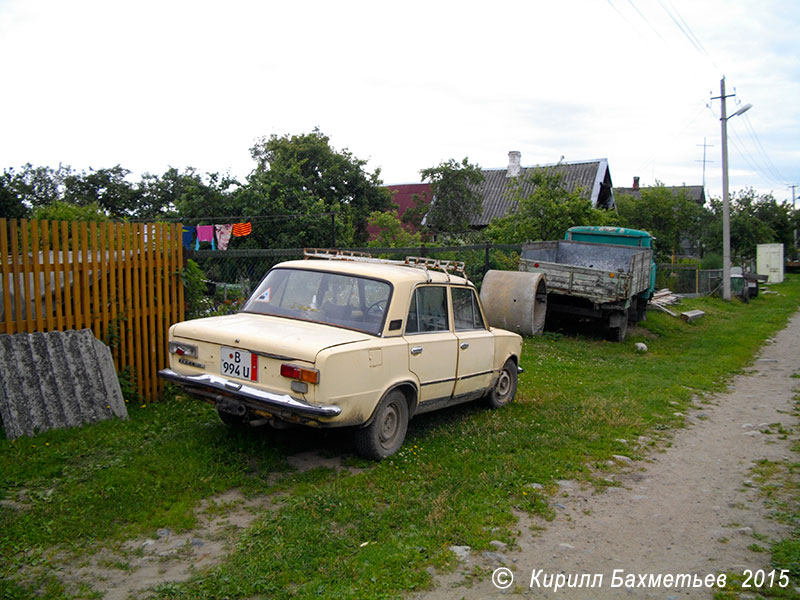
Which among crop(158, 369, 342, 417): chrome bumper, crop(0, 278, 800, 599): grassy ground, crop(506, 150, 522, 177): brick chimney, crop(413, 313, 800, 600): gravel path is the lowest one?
crop(413, 313, 800, 600): gravel path

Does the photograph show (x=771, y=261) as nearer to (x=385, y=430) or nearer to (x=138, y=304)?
(x=385, y=430)

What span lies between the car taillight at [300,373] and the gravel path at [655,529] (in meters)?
1.57

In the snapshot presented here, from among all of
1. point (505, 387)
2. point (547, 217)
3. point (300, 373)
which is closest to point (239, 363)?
point (300, 373)

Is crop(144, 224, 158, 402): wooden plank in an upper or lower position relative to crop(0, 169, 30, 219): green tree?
lower

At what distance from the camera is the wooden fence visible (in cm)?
607

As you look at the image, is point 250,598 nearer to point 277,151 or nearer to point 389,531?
point 389,531

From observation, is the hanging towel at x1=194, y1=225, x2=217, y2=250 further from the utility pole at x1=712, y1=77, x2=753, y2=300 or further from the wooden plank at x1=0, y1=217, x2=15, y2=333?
the utility pole at x1=712, y1=77, x2=753, y2=300

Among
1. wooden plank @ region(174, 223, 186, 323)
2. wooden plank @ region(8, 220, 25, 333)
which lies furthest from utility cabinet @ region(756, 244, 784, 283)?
wooden plank @ region(8, 220, 25, 333)

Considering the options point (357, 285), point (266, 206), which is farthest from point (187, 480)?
point (266, 206)

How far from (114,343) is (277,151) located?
66.5ft

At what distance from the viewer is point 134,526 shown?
421 cm

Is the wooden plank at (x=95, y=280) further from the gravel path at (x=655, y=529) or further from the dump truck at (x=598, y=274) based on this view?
the dump truck at (x=598, y=274)

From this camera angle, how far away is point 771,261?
45156mm

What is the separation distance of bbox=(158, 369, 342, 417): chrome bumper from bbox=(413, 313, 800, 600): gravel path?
1.43m
